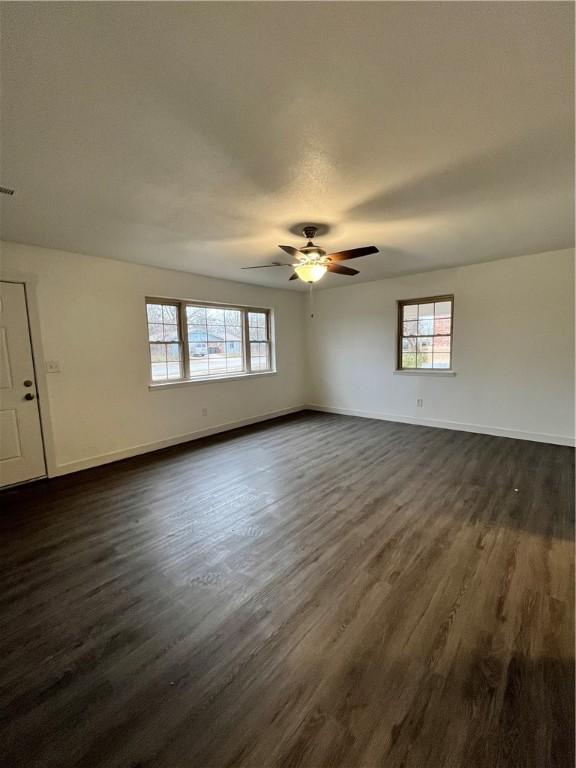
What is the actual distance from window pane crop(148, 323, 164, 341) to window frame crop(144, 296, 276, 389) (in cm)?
9

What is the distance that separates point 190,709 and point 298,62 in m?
2.62

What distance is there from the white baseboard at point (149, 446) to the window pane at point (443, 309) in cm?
332

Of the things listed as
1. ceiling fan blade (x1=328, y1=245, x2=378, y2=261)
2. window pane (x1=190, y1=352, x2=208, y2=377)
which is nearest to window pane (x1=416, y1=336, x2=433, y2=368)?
ceiling fan blade (x1=328, y1=245, x2=378, y2=261)

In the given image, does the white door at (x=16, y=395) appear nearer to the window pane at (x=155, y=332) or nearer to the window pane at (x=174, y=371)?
the window pane at (x=155, y=332)

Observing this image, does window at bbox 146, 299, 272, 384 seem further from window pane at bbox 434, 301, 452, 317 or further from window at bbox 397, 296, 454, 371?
window pane at bbox 434, 301, 452, 317

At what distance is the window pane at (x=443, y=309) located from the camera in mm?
5145

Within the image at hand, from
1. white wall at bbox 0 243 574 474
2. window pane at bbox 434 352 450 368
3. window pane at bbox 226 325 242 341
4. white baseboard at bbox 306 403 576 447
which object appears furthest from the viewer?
window pane at bbox 226 325 242 341

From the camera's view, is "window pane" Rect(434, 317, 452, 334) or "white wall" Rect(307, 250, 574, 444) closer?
"white wall" Rect(307, 250, 574, 444)

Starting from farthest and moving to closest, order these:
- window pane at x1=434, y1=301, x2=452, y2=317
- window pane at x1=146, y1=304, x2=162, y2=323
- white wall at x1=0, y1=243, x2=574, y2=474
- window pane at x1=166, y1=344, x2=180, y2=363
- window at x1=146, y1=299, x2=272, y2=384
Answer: window pane at x1=434, y1=301, x2=452, y2=317, window pane at x1=166, y1=344, x2=180, y2=363, window at x1=146, y1=299, x2=272, y2=384, window pane at x1=146, y1=304, x2=162, y2=323, white wall at x1=0, y1=243, x2=574, y2=474

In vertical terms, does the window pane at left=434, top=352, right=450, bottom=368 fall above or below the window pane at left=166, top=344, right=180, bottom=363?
below

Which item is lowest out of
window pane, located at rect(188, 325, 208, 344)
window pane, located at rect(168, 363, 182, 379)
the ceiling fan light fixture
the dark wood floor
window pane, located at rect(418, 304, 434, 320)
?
the dark wood floor

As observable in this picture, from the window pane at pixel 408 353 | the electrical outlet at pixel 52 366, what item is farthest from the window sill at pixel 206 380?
the window pane at pixel 408 353

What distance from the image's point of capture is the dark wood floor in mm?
1219

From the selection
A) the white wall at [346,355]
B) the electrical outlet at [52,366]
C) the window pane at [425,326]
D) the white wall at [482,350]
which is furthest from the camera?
the window pane at [425,326]
